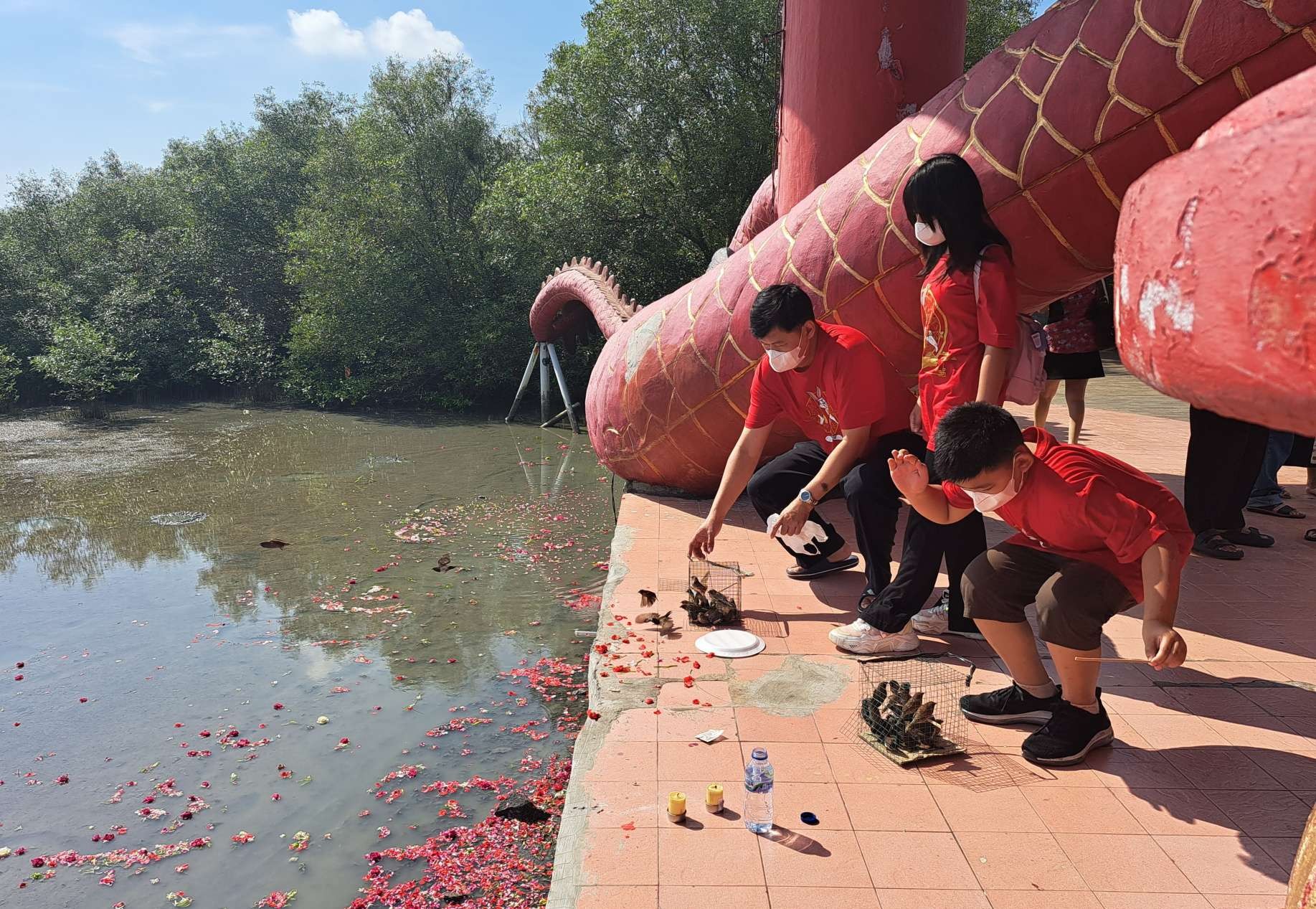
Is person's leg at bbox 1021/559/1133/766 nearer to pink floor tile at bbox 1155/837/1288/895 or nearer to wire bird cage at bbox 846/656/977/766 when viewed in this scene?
wire bird cage at bbox 846/656/977/766

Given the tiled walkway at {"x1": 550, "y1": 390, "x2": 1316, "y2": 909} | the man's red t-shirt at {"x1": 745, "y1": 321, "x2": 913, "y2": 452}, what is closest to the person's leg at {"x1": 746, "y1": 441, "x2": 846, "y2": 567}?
the man's red t-shirt at {"x1": 745, "y1": 321, "x2": 913, "y2": 452}

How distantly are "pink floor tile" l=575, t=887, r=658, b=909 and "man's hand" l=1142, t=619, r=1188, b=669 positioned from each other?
1.38 m

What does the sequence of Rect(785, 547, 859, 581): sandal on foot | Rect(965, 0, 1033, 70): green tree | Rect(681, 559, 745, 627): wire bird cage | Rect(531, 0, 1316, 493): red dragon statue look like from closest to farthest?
Rect(531, 0, 1316, 493): red dragon statue, Rect(681, 559, 745, 627): wire bird cage, Rect(785, 547, 859, 581): sandal on foot, Rect(965, 0, 1033, 70): green tree

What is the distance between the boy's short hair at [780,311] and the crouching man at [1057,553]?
105cm

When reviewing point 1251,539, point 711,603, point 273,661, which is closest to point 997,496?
point 711,603

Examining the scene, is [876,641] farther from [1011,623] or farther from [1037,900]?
[1037,900]

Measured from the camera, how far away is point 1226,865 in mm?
2344

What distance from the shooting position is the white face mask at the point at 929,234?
3414 mm

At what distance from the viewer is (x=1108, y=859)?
93.7 inches

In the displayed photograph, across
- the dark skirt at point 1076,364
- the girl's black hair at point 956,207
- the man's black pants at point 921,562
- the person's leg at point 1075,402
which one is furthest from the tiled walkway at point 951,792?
the person's leg at point 1075,402

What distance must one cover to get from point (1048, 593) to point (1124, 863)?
753 mm

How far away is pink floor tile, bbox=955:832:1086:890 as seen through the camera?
2295 millimetres

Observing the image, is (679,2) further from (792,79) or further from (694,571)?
(694,571)

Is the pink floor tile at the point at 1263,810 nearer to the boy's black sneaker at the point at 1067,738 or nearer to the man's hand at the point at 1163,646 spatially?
the boy's black sneaker at the point at 1067,738
